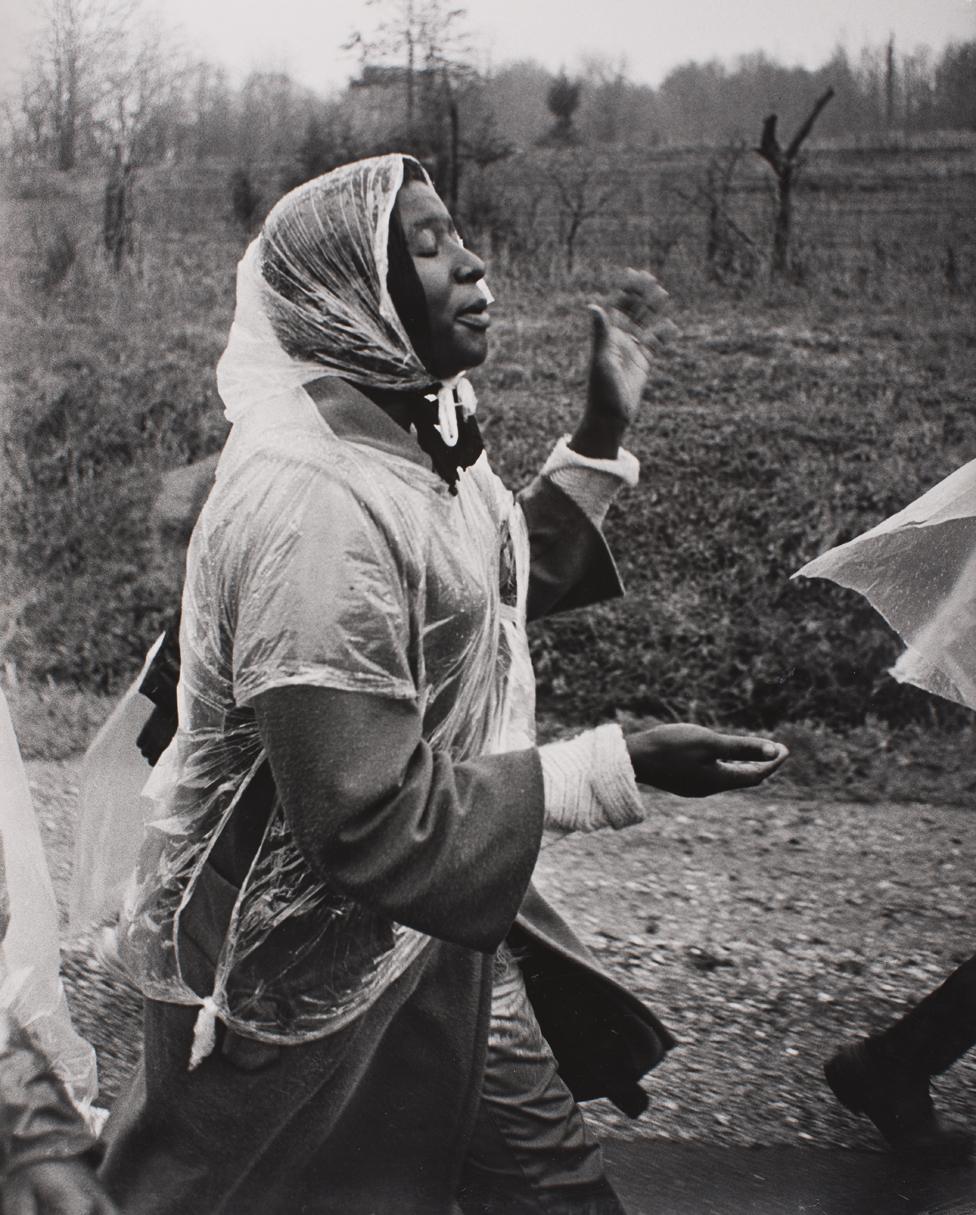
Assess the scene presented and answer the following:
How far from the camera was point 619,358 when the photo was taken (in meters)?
2.36

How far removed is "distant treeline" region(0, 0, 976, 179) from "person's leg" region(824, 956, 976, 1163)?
166 centimetres

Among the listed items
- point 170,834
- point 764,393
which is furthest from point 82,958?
point 764,393

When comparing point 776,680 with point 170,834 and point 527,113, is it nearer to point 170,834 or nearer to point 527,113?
point 527,113

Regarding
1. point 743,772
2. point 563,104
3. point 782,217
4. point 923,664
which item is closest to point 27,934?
point 743,772

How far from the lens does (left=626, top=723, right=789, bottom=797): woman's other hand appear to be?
1889 mm

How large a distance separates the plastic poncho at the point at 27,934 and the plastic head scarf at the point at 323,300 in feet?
2.71

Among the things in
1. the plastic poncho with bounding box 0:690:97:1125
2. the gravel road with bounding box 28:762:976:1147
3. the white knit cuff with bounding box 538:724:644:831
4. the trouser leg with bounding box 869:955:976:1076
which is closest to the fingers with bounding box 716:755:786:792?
the white knit cuff with bounding box 538:724:644:831

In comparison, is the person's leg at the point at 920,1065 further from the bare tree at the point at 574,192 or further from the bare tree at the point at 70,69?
the bare tree at the point at 70,69

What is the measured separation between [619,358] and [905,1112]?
144cm

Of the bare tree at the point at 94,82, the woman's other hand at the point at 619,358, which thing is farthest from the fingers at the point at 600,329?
the bare tree at the point at 94,82

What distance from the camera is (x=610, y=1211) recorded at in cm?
211

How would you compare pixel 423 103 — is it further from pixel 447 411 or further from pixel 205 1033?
pixel 205 1033

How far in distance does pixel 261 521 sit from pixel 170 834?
0.52m

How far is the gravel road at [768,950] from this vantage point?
2762mm
